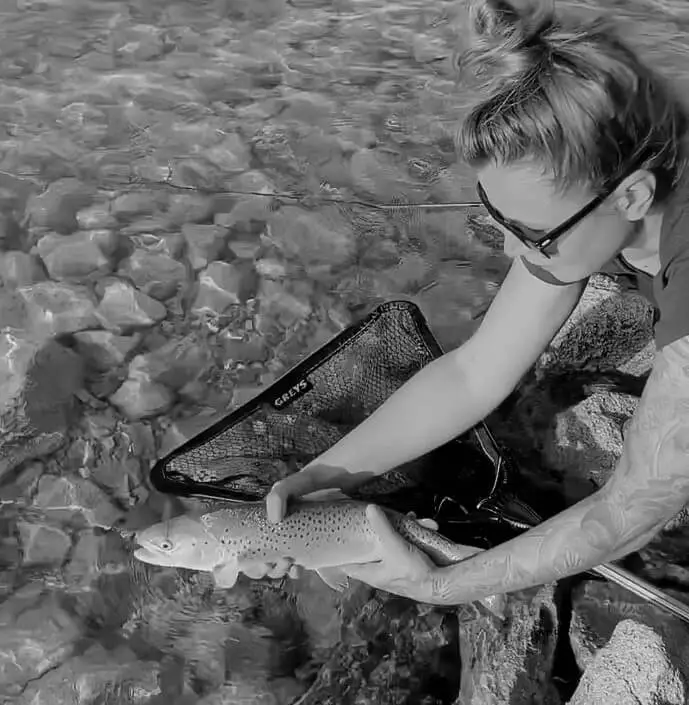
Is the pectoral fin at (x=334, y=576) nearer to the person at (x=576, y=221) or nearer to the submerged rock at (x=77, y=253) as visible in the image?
the person at (x=576, y=221)

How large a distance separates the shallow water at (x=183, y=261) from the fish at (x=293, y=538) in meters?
0.40

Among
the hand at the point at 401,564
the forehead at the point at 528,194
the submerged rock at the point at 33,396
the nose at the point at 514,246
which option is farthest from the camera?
the submerged rock at the point at 33,396

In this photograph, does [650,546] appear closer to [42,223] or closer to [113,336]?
[113,336]

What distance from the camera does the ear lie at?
194 cm

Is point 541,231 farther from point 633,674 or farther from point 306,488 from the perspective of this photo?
point 633,674

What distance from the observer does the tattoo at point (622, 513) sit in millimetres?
2010

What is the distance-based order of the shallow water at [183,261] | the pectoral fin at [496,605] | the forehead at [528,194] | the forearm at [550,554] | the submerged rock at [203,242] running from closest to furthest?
the forehead at [528,194] < the forearm at [550,554] < the pectoral fin at [496,605] < the shallow water at [183,261] < the submerged rock at [203,242]

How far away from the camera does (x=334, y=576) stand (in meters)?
2.91

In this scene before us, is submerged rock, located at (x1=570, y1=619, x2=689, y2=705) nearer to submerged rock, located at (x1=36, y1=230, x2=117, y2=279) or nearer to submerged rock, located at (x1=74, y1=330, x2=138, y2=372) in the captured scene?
submerged rock, located at (x1=74, y1=330, x2=138, y2=372)

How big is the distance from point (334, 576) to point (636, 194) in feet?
5.42

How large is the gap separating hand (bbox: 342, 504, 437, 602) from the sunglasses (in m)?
1.01

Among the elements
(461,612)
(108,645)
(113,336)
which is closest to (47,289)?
(113,336)

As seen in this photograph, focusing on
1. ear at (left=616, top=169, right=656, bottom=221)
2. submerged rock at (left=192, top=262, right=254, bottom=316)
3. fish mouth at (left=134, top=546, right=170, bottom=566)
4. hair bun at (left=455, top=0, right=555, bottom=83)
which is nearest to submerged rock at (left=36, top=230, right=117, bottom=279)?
submerged rock at (left=192, top=262, right=254, bottom=316)

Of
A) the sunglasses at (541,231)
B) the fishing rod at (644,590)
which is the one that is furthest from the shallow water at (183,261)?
the fishing rod at (644,590)
